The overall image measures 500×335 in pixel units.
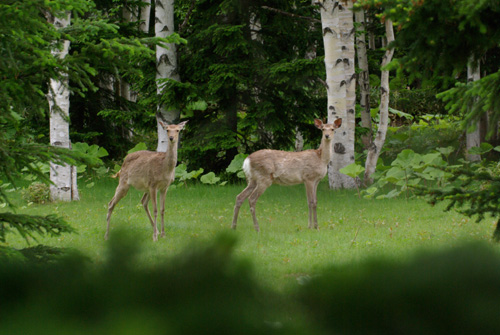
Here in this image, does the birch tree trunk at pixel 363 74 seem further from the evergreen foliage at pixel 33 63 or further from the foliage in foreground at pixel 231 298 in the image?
the foliage in foreground at pixel 231 298

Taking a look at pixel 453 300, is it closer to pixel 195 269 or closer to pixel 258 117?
pixel 195 269

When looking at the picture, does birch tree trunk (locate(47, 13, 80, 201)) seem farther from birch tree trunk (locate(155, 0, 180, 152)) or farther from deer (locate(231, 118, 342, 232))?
deer (locate(231, 118, 342, 232))

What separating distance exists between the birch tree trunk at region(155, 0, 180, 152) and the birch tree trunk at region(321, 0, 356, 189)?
4373mm

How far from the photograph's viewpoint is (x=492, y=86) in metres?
3.60

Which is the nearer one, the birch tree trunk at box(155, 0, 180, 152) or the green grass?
the green grass

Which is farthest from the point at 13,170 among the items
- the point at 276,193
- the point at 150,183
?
the point at 276,193

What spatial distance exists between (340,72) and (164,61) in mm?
4913

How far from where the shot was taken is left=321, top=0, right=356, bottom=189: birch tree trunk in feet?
42.2

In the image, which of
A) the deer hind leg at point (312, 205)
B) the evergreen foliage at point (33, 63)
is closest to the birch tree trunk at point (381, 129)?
the deer hind leg at point (312, 205)

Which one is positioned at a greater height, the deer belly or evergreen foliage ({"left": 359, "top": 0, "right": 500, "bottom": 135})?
evergreen foliage ({"left": 359, "top": 0, "right": 500, "bottom": 135})

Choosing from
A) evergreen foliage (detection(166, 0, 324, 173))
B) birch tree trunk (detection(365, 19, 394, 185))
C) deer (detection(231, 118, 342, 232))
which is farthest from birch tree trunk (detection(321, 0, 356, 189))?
deer (detection(231, 118, 342, 232))

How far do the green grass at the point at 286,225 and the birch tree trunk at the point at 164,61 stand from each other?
7.11 feet

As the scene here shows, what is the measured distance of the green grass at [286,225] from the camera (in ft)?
23.3

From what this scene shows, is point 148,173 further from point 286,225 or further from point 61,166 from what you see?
point 61,166
